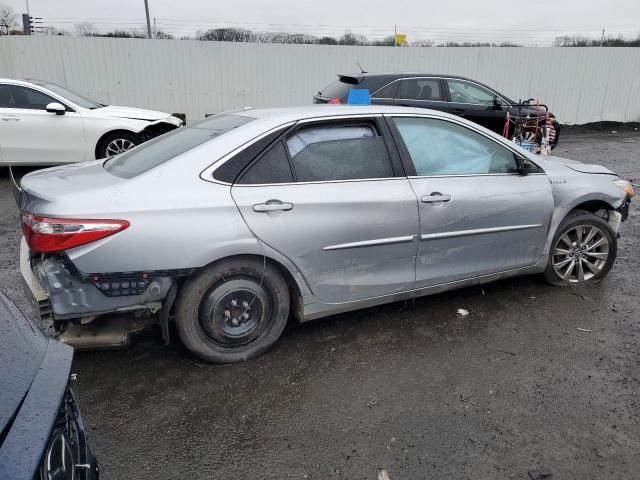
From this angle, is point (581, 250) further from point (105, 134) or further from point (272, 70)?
point (272, 70)

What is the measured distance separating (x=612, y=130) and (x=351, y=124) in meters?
16.9

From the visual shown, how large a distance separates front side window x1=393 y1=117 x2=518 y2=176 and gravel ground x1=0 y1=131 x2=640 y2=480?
3.73ft

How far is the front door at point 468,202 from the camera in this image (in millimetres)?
3717

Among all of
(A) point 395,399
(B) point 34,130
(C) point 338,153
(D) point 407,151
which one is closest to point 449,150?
(D) point 407,151

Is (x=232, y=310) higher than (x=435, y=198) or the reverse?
the reverse

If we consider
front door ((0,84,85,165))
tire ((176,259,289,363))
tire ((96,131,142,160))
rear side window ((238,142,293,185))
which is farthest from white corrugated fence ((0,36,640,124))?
tire ((176,259,289,363))

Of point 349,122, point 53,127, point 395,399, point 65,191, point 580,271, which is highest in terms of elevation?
point 349,122

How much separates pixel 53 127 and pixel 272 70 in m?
7.86

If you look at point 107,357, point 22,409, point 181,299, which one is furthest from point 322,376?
point 22,409

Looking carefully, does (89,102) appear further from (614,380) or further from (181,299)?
(614,380)

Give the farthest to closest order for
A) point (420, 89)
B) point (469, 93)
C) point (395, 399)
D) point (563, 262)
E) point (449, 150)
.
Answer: point (469, 93)
point (420, 89)
point (563, 262)
point (449, 150)
point (395, 399)

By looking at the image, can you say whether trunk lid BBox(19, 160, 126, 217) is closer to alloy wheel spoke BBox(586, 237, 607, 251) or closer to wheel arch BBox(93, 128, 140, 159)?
alloy wheel spoke BBox(586, 237, 607, 251)

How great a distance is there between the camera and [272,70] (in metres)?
14.8

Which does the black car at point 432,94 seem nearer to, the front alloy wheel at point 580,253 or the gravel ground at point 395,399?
the front alloy wheel at point 580,253
